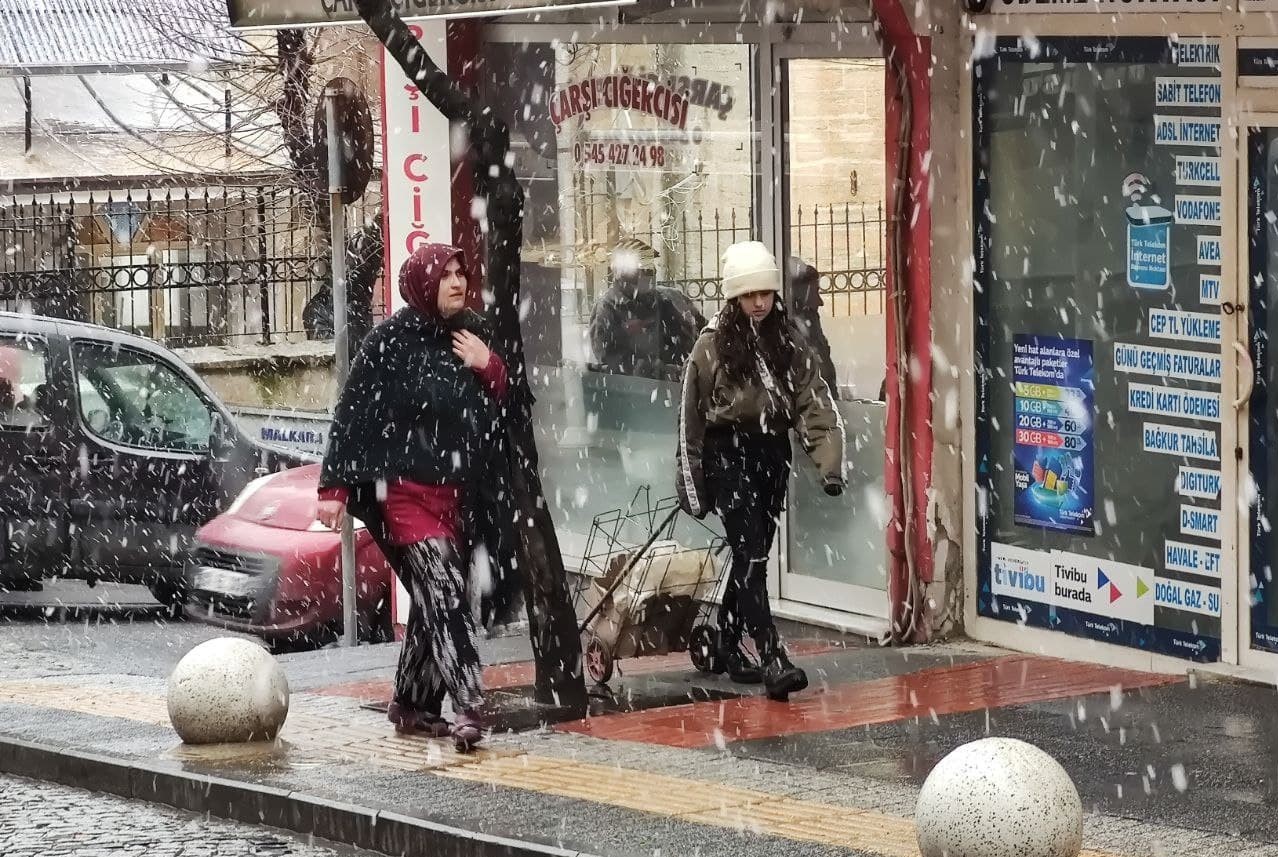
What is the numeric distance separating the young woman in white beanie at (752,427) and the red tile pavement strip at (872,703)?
0.27 metres

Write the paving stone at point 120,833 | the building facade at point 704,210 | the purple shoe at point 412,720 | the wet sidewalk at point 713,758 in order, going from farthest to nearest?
the building facade at point 704,210 → the purple shoe at point 412,720 → the paving stone at point 120,833 → the wet sidewalk at point 713,758

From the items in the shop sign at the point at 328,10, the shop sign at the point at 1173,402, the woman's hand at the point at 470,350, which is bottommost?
the shop sign at the point at 1173,402

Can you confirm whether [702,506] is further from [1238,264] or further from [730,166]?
[730,166]

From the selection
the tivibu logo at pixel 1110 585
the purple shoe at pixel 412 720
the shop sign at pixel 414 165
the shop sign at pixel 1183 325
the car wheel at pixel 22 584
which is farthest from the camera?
the car wheel at pixel 22 584

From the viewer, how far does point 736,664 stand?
10.2m

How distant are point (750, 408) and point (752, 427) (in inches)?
3.8

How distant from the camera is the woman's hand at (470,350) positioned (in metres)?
8.77

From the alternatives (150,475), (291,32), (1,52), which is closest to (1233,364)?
(150,475)

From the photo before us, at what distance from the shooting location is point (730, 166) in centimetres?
1252

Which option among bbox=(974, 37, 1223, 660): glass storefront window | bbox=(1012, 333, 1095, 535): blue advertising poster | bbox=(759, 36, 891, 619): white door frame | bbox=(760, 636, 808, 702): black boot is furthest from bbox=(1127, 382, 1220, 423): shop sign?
bbox=(759, 36, 891, 619): white door frame

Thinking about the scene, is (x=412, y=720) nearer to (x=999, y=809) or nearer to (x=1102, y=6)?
(x=999, y=809)

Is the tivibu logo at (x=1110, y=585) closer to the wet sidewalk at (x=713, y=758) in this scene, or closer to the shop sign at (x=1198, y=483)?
the wet sidewalk at (x=713, y=758)

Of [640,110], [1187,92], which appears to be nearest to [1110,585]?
[1187,92]

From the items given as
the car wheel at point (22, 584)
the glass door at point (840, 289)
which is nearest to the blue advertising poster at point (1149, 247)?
the glass door at point (840, 289)
